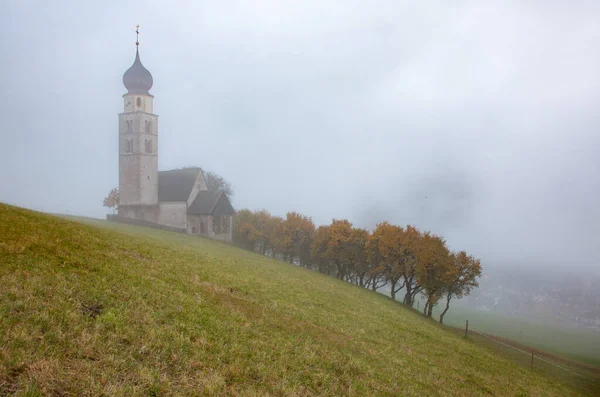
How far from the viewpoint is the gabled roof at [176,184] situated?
75750mm

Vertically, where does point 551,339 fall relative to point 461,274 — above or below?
below

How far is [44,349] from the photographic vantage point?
25.2 feet

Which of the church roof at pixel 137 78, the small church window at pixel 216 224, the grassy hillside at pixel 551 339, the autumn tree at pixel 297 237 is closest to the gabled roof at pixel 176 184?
the small church window at pixel 216 224

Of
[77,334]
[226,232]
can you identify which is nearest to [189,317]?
[77,334]

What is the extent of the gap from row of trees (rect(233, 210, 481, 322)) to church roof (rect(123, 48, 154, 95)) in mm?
34887

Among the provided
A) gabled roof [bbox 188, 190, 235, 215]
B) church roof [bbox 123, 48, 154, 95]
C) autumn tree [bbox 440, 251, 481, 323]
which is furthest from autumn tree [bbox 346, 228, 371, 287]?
church roof [bbox 123, 48, 154, 95]

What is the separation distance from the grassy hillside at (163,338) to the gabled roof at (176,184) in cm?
5792

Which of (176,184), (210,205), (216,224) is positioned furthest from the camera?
(176,184)

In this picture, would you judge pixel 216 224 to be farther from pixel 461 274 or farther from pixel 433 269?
pixel 461 274

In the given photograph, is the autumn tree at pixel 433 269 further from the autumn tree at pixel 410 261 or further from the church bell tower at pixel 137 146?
the church bell tower at pixel 137 146

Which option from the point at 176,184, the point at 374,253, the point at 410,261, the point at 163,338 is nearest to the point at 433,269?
the point at 410,261

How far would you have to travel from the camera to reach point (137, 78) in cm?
7000

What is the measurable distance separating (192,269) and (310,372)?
12.2 m

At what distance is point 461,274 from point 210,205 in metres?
49.0
